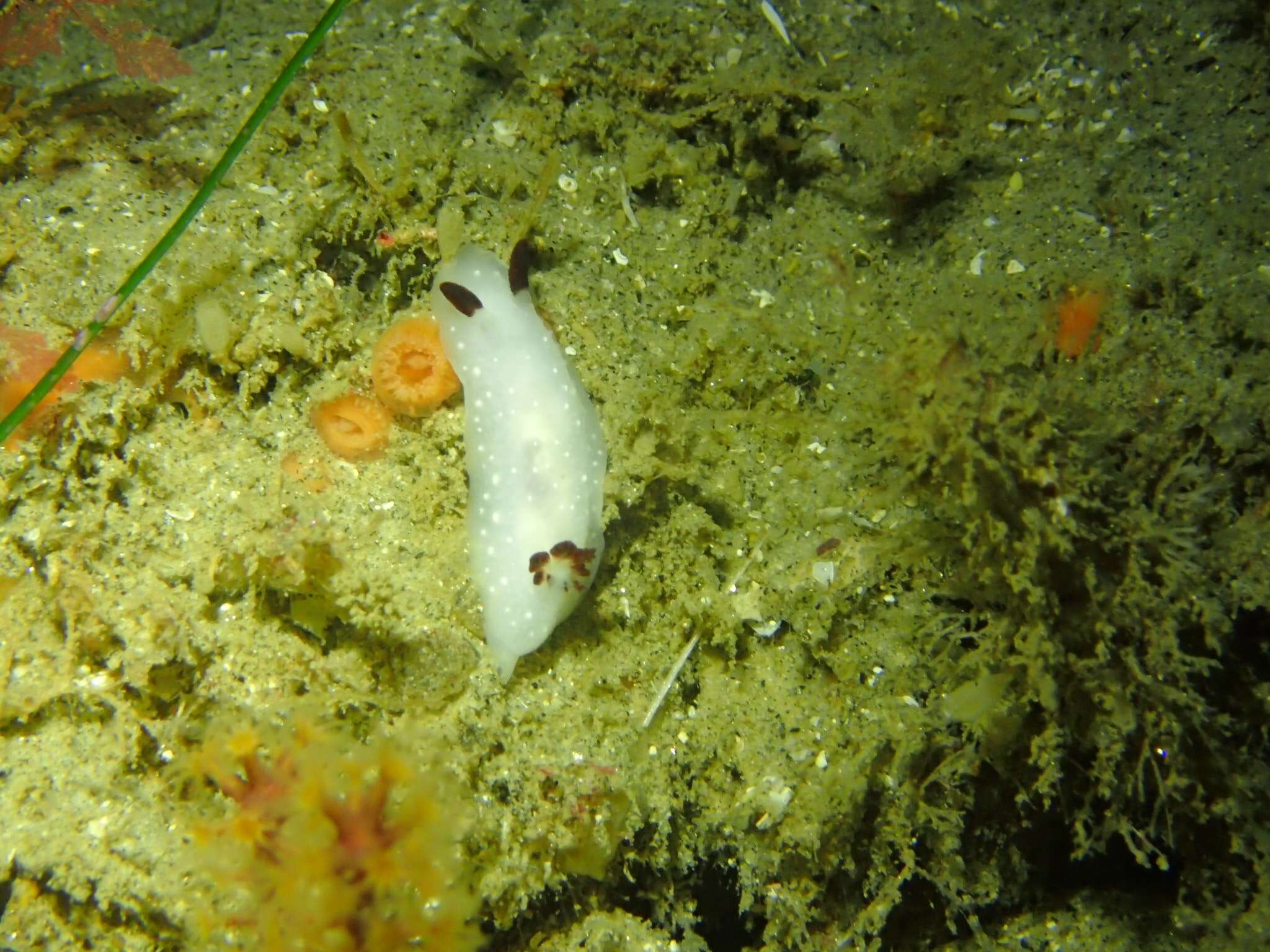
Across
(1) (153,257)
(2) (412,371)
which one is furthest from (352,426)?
(1) (153,257)

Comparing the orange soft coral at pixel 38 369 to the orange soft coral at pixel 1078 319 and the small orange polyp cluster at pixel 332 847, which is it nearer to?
the small orange polyp cluster at pixel 332 847

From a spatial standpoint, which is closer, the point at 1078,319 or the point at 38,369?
the point at 38,369

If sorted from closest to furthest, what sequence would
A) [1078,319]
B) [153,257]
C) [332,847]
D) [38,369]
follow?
[332,847] < [153,257] < [38,369] < [1078,319]

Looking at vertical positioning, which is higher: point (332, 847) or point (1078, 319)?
point (1078, 319)

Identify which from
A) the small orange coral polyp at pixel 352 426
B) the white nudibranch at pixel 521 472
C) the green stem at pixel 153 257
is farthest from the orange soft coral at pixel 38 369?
the white nudibranch at pixel 521 472

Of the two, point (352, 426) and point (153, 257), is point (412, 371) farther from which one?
point (153, 257)

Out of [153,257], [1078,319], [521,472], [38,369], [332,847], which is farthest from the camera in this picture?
[1078,319]
